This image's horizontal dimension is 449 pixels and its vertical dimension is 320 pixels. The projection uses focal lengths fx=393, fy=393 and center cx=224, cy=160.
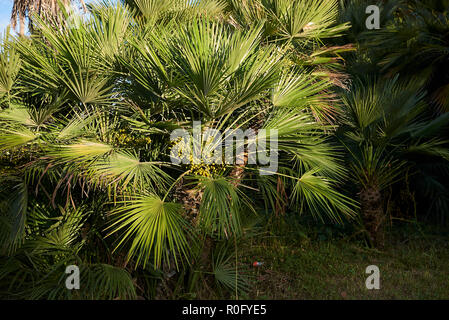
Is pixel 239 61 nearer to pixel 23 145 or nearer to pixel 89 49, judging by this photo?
pixel 89 49

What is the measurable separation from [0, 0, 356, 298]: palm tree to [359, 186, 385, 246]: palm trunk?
1.88 metres

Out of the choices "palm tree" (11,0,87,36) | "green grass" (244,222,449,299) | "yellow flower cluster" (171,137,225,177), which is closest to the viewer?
"yellow flower cluster" (171,137,225,177)

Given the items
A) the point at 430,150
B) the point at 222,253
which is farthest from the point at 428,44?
the point at 222,253

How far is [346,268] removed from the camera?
206 inches

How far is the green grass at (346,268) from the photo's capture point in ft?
15.0

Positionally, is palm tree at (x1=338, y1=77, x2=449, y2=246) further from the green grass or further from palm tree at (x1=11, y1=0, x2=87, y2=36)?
palm tree at (x1=11, y1=0, x2=87, y2=36)

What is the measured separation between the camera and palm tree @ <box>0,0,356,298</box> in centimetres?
350

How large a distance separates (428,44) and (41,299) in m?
6.32

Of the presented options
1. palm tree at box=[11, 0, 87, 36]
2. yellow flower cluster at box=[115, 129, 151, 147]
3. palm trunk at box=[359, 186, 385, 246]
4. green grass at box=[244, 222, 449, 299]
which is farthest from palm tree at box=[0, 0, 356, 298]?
palm tree at box=[11, 0, 87, 36]

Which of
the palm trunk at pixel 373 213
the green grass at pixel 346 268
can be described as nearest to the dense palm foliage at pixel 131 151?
the green grass at pixel 346 268

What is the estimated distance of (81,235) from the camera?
13.5ft

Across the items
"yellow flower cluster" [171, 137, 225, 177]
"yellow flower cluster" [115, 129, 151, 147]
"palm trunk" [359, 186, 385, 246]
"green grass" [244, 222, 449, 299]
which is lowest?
"green grass" [244, 222, 449, 299]

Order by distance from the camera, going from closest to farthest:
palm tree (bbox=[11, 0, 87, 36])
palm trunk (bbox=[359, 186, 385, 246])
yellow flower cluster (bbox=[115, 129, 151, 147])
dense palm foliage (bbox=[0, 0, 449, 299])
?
dense palm foliage (bbox=[0, 0, 449, 299]) < yellow flower cluster (bbox=[115, 129, 151, 147]) < palm trunk (bbox=[359, 186, 385, 246]) < palm tree (bbox=[11, 0, 87, 36])

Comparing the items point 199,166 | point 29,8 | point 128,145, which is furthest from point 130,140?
point 29,8
